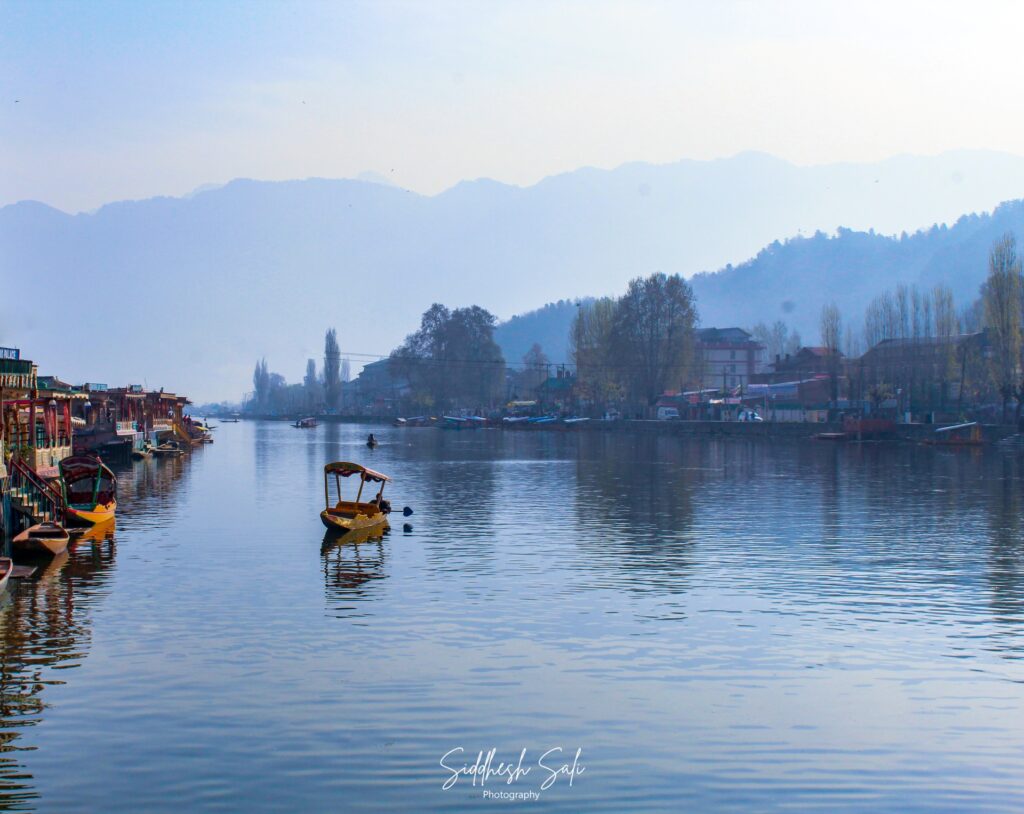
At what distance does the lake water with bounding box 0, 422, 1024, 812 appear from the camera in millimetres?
17094

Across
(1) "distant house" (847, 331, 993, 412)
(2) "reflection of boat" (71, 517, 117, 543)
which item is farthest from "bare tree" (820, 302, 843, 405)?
(2) "reflection of boat" (71, 517, 117, 543)

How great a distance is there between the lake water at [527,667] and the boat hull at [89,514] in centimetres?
102

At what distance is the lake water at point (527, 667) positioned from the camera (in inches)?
673

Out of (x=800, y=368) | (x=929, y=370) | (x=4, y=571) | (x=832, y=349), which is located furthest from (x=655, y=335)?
(x=4, y=571)

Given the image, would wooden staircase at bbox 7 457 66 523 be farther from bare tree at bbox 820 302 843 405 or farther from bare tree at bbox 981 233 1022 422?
bare tree at bbox 820 302 843 405

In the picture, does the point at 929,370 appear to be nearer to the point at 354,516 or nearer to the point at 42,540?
the point at 354,516

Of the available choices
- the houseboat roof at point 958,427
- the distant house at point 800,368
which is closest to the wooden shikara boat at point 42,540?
the houseboat roof at point 958,427

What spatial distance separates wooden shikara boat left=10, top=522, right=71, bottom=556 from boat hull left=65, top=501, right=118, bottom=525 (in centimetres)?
368

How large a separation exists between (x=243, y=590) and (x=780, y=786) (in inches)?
785

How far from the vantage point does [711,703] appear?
825 inches

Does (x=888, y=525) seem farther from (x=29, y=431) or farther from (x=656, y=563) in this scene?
(x=29, y=431)

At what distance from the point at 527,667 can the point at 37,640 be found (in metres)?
11.3

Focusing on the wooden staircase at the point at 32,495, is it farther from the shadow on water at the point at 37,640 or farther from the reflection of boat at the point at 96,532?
the shadow on water at the point at 37,640

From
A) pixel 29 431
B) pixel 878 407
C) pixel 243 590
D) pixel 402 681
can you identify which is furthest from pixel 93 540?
pixel 878 407
